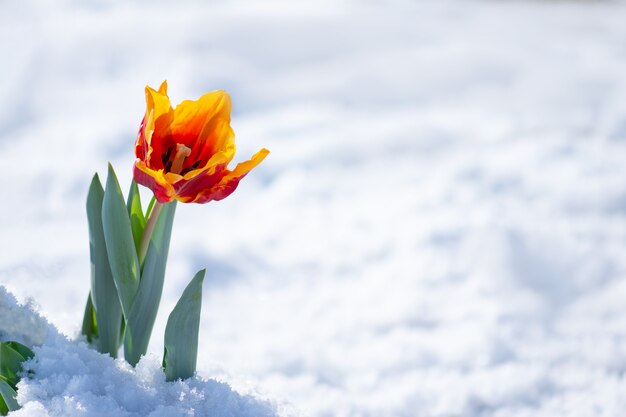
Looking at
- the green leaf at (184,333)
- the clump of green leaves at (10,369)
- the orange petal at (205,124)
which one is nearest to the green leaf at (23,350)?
the clump of green leaves at (10,369)

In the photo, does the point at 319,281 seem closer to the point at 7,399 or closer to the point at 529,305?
the point at 529,305

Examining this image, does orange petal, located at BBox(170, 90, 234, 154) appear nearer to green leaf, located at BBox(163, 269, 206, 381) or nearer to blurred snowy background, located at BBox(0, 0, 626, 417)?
green leaf, located at BBox(163, 269, 206, 381)

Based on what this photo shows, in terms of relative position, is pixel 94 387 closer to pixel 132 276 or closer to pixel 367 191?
pixel 132 276

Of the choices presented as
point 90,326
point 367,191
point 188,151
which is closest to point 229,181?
point 188,151

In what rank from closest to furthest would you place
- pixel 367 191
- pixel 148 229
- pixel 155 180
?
pixel 155 180
pixel 148 229
pixel 367 191

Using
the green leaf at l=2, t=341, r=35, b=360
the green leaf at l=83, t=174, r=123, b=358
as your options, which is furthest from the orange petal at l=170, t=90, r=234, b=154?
the green leaf at l=2, t=341, r=35, b=360

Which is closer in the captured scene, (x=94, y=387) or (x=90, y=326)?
(x=94, y=387)
